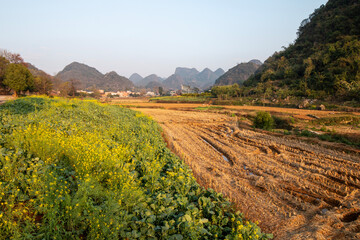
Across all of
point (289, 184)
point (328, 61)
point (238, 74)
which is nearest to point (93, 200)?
point (289, 184)

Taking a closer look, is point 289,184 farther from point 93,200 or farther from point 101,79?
point 101,79

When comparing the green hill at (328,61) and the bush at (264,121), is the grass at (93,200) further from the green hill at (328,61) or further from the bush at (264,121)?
the green hill at (328,61)

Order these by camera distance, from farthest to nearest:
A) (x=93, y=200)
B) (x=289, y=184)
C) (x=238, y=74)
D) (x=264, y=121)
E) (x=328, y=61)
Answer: (x=238, y=74) < (x=328, y=61) < (x=264, y=121) < (x=289, y=184) < (x=93, y=200)

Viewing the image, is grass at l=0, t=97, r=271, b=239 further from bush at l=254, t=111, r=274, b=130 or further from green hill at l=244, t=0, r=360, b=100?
green hill at l=244, t=0, r=360, b=100

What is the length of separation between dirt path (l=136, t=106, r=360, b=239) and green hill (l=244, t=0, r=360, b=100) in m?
30.1

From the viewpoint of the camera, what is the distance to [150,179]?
16.7 ft

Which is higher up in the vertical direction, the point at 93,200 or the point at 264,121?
the point at 93,200

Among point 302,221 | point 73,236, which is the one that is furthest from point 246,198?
point 73,236

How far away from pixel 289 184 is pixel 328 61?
53.3 m

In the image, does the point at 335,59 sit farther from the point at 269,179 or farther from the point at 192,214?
the point at 192,214

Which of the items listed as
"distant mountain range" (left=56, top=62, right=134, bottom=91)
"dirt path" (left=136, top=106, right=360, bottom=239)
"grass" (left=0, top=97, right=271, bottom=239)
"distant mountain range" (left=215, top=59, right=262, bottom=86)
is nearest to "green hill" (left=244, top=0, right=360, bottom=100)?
"dirt path" (left=136, top=106, right=360, bottom=239)

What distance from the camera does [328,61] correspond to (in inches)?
1799

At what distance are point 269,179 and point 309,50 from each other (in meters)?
71.7

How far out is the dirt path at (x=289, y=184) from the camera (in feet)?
17.9
